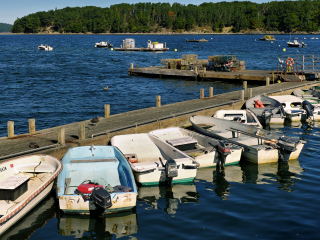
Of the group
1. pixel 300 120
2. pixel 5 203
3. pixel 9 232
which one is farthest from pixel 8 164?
pixel 300 120

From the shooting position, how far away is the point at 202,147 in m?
18.4

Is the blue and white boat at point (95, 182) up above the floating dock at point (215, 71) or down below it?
below

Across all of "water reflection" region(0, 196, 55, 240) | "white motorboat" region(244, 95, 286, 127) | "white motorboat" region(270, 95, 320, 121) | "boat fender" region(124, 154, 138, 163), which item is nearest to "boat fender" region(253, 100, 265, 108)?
"white motorboat" region(244, 95, 286, 127)

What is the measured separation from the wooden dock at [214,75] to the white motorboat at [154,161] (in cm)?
2251

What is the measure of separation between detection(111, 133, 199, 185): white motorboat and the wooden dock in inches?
886

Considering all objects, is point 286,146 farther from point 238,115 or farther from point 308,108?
point 308,108

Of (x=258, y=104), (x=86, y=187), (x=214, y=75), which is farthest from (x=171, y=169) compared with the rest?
(x=214, y=75)

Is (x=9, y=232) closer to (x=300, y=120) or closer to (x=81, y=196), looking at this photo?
(x=81, y=196)

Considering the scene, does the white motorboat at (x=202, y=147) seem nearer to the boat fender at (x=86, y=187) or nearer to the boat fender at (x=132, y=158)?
the boat fender at (x=132, y=158)

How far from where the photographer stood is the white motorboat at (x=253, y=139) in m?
17.7

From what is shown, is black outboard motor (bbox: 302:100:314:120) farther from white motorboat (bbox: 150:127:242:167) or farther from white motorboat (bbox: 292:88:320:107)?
white motorboat (bbox: 150:127:242:167)

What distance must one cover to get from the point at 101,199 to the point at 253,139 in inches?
367

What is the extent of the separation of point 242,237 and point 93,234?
4445 millimetres

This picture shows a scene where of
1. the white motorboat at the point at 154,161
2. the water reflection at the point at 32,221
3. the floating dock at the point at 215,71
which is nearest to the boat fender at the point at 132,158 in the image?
the white motorboat at the point at 154,161
